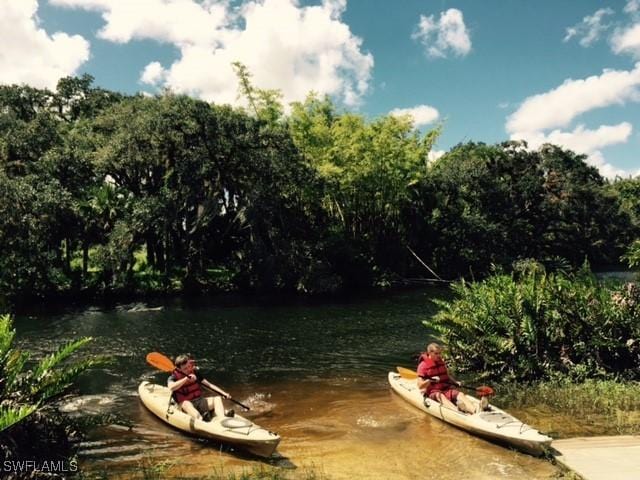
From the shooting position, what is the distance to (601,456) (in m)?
7.78

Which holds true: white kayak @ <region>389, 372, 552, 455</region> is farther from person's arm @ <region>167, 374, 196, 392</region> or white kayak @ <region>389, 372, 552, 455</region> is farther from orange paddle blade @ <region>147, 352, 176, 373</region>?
orange paddle blade @ <region>147, 352, 176, 373</region>

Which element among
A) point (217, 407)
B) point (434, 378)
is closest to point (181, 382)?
point (217, 407)

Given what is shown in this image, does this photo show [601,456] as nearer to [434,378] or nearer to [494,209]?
[434,378]

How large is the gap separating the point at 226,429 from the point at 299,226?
1115 inches

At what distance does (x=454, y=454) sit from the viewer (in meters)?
8.75

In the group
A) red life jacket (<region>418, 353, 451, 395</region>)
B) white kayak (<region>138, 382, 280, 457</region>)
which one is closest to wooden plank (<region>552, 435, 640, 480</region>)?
red life jacket (<region>418, 353, 451, 395</region>)

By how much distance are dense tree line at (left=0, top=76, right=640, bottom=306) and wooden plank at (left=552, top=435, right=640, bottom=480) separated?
2542 cm

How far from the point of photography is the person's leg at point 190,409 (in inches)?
376

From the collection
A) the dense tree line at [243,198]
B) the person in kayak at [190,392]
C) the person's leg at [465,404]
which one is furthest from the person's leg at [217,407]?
the dense tree line at [243,198]

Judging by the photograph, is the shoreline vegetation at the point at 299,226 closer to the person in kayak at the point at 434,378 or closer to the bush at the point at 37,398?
the bush at the point at 37,398

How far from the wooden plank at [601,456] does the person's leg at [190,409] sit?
621 centimetres

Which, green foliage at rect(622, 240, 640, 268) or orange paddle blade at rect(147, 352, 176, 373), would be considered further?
green foliage at rect(622, 240, 640, 268)

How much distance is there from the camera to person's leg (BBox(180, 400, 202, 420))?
9.55 meters

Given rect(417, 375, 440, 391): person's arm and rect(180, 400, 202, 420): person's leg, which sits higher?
rect(417, 375, 440, 391): person's arm
